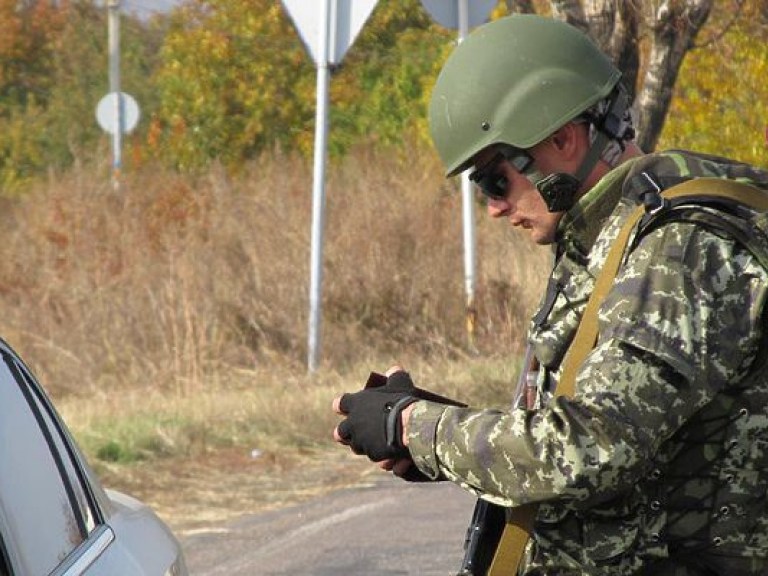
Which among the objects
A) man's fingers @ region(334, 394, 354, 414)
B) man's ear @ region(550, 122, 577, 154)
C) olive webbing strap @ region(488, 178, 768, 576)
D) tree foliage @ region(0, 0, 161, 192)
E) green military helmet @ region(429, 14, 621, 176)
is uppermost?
green military helmet @ region(429, 14, 621, 176)

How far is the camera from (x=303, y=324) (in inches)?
596

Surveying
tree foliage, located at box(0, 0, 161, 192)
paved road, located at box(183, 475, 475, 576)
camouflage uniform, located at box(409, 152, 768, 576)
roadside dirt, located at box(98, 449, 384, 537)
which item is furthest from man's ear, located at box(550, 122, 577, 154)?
tree foliage, located at box(0, 0, 161, 192)

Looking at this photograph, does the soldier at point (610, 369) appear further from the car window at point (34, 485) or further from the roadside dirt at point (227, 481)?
the roadside dirt at point (227, 481)

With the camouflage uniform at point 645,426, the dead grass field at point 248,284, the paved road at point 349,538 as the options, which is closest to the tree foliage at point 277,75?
the dead grass field at point 248,284

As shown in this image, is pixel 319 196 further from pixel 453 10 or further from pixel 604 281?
pixel 604 281

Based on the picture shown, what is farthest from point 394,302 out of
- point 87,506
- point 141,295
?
point 87,506

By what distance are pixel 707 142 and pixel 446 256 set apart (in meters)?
6.89

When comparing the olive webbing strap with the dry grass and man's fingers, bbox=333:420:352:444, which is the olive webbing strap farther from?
the dry grass

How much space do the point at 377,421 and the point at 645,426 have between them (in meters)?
0.47

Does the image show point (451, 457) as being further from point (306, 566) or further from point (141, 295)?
point (141, 295)

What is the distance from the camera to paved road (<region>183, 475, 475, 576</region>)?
7.79 meters

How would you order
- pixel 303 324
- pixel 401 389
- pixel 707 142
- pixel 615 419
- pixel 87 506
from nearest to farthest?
1. pixel 615 419
2. pixel 401 389
3. pixel 87 506
4. pixel 303 324
5. pixel 707 142

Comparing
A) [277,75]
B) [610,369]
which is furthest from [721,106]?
[610,369]

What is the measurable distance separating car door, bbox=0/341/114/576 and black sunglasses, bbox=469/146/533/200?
2.95ft
